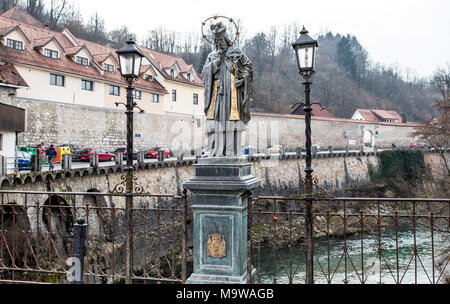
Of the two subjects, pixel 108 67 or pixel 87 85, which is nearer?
pixel 87 85

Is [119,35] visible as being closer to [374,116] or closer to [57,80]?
[57,80]

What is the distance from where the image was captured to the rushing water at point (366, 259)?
51.6 ft

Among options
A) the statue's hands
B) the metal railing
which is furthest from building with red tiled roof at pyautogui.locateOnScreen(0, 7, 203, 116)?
the statue's hands

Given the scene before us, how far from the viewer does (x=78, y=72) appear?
26094 mm

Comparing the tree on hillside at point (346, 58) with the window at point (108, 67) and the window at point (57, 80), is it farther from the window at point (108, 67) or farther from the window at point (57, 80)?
the window at point (57, 80)

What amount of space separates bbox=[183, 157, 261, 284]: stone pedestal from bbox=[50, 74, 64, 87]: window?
23492 millimetres

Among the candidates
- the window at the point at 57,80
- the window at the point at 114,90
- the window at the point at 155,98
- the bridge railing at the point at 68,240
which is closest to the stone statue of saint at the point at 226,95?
the bridge railing at the point at 68,240

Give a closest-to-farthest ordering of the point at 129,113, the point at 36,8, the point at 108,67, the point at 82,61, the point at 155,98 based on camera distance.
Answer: the point at 129,113, the point at 82,61, the point at 108,67, the point at 155,98, the point at 36,8

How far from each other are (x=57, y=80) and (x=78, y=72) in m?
1.64

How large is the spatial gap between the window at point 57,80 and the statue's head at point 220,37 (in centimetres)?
2294

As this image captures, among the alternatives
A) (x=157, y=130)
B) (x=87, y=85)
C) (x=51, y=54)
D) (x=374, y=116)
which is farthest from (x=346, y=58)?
(x=51, y=54)

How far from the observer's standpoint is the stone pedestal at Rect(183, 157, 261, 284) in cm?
A: 480
